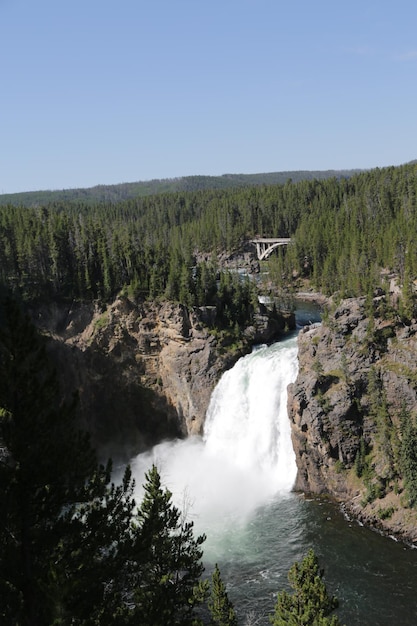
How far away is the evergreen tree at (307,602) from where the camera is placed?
84.0ft

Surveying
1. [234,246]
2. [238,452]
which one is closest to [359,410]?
[238,452]

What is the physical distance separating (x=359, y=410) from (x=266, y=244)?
119 m

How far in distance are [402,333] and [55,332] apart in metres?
49.3

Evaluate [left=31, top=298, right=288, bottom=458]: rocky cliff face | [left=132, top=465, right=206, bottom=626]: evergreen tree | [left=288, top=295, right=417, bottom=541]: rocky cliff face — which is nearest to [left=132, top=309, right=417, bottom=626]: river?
[left=288, top=295, right=417, bottom=541]: rocky cliff face

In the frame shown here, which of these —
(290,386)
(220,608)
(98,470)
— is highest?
(98,470)

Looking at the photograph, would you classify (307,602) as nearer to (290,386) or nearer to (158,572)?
(158,572)

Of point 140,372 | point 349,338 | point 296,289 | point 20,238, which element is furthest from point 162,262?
point 296,289

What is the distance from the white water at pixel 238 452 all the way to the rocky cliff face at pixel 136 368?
3852 mm

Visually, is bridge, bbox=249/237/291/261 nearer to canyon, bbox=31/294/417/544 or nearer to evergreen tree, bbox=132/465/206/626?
canyon, bbox=31/294/417/544

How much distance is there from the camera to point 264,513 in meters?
47.9

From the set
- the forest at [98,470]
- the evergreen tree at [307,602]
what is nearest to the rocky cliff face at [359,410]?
the forest at [98,470]

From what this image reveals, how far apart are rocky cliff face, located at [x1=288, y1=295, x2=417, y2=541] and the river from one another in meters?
2.73

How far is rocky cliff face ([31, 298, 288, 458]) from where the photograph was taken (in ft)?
224

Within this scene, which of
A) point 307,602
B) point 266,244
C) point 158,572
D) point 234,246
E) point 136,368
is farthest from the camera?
point 234,246
